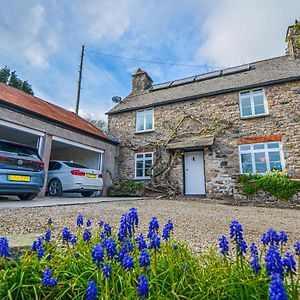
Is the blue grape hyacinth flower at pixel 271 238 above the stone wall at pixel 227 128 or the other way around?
the other way around

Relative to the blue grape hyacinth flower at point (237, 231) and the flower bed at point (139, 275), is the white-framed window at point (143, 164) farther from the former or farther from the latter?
the blue grape hyacinth flower at point (237, 231)

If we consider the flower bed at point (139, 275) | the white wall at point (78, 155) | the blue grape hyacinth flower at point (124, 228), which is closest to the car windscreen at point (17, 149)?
the flower bed at point (139, 275)

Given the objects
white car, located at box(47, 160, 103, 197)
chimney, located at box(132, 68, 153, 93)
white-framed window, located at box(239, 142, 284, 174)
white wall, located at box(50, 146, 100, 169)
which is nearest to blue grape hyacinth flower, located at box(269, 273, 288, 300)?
white car, located at box(47, 160, 103, 197)

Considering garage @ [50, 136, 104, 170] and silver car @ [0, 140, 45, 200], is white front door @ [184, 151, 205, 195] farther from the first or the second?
silver car @ [0, 140, 45, 200]

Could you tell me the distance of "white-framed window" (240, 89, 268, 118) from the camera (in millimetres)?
11531

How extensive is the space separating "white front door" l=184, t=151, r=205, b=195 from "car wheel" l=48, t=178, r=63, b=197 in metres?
6.95

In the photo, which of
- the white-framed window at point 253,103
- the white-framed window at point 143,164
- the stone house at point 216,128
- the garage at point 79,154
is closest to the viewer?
the stone house at point 216,128

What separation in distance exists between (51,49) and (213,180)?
11266mm

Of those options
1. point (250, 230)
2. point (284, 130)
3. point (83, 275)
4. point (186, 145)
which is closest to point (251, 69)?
point (284, 130)

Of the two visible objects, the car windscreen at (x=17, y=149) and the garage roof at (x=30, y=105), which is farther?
the garage roof at (x=30, y=105)

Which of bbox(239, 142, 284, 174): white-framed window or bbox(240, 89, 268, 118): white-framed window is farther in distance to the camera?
bbox(240, 89, 268, 118): white-framed window

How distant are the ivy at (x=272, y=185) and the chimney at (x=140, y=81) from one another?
11247mm

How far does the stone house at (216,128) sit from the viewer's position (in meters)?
10.9

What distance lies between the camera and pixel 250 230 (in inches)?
155
